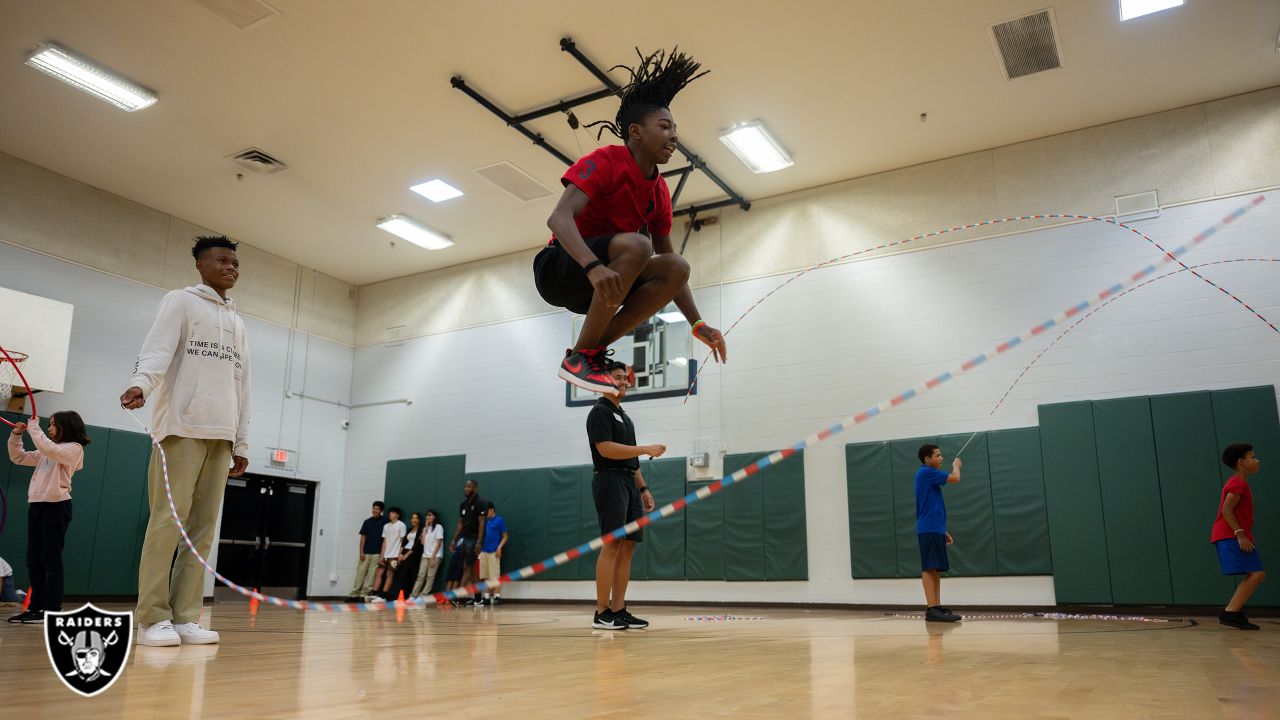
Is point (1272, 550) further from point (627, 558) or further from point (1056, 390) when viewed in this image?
point (627, 558)

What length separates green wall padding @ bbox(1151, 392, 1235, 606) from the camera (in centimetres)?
844

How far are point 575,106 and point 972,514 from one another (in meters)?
6.36

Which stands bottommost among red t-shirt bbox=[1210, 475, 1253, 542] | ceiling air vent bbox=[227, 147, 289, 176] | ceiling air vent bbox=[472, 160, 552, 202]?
red t-shirt bbox=[1210, 475, 1253, 542]

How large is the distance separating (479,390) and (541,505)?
226 centimetres

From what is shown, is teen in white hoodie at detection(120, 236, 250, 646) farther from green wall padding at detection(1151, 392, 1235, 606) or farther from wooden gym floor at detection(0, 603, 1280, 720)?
green wall padding at detection(1151, 392, 1235, 606)

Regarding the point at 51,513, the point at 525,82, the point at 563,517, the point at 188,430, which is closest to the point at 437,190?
the point at 525,82

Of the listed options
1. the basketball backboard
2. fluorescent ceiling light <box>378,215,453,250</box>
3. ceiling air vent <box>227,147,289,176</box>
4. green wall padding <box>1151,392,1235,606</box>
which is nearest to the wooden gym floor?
green wall padding <box>1151,392,1235,606</box>

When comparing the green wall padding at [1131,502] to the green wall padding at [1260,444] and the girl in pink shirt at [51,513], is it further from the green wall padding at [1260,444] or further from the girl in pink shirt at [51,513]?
the girl in pink shirt at [51,513]

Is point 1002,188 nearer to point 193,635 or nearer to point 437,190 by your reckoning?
point 437,190

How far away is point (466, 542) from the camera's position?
39.3 ft

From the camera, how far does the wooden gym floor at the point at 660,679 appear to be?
1.96 m

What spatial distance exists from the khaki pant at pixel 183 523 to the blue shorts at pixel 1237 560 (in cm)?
681

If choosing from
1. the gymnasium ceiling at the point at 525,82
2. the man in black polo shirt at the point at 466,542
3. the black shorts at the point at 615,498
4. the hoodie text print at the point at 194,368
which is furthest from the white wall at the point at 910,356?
the hoodie text print at the point at 194,368
